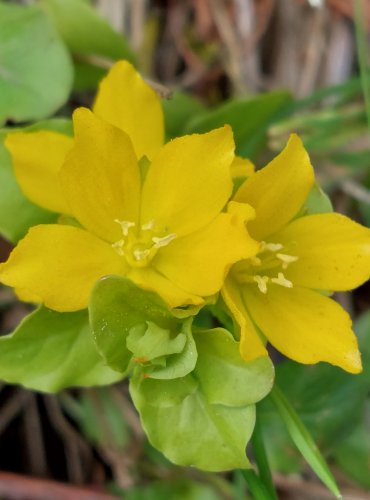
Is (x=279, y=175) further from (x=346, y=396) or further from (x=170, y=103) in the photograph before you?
(x=170, y=103)

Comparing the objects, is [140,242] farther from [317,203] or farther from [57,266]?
[317,203]

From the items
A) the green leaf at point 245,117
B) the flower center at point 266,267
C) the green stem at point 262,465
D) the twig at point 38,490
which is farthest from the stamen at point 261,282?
the twig at point 38,490

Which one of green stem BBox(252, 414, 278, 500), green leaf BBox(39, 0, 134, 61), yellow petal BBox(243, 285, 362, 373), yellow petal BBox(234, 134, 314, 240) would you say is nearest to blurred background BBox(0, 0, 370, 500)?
green leaf BBox(39, 0, 134, 61)

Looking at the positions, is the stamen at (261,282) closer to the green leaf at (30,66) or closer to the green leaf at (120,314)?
the green leaf at (120,314)

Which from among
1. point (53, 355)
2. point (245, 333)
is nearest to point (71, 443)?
point (53, 355)

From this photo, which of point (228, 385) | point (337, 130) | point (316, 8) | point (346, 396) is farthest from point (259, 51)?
point (228, 385)

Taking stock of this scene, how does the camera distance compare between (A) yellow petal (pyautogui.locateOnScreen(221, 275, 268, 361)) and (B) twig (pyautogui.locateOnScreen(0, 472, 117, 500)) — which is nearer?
(A) yellow petal (pyautogui.locateOnScreen(221, 275, 268, 361))

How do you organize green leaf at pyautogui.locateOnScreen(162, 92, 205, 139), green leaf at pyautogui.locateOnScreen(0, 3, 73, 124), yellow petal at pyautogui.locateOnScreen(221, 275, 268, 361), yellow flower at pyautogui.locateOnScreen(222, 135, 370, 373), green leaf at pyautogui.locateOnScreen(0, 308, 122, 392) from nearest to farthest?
yellow petal at pyautogui.locateOnScreen(221, 275, 268, 361), yellow flower at pyautogui.locateOnScreen(222, 135, 370, 373), green leaf at pyautogui.locateOnScreen(0, 308, 122, 392), green leaf at pyautogui.locateOnScreen(0, 3, 73, 124), green leaf at pyautogui.locateOnScreen(162, 92, 205, 139)

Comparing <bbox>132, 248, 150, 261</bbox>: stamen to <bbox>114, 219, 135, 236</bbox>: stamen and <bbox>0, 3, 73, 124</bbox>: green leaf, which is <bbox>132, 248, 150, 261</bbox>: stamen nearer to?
→ <bbox>114, 219, 135, 236</bbox>: stamen
